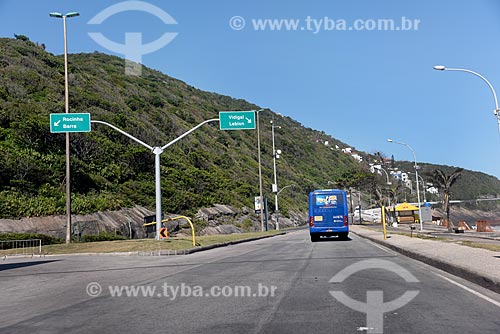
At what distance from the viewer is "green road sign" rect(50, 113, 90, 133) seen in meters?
27.9

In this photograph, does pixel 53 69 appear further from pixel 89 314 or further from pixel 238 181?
pixel 89 314

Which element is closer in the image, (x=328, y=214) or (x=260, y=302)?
(x=260, y=302)

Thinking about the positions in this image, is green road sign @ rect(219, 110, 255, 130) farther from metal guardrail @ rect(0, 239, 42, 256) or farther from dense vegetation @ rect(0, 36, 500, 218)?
dense vegetation @ rect(0, 36, 500, 218)

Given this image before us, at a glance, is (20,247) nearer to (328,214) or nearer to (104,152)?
(328,214)

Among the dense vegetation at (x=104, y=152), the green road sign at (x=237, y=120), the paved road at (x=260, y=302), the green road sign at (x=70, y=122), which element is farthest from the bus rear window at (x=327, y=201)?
the paved road at (x=260, y=302)

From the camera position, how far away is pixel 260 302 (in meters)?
8.66

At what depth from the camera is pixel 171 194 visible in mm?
52938

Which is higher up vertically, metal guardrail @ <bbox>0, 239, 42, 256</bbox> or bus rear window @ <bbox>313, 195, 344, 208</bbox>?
bus rear window @ <bbox>313, 195, 344, 208</bbox>

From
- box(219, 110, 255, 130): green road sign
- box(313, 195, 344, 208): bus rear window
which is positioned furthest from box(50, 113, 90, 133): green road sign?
box(313, 195, 344, 208): bus rear window

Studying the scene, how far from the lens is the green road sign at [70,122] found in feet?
91.4

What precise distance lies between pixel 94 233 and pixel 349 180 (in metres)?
76.5

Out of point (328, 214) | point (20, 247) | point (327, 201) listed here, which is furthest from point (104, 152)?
point (328, 214)

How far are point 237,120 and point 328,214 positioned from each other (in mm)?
8628

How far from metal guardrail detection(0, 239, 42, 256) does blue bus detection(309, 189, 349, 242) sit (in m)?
16.0
